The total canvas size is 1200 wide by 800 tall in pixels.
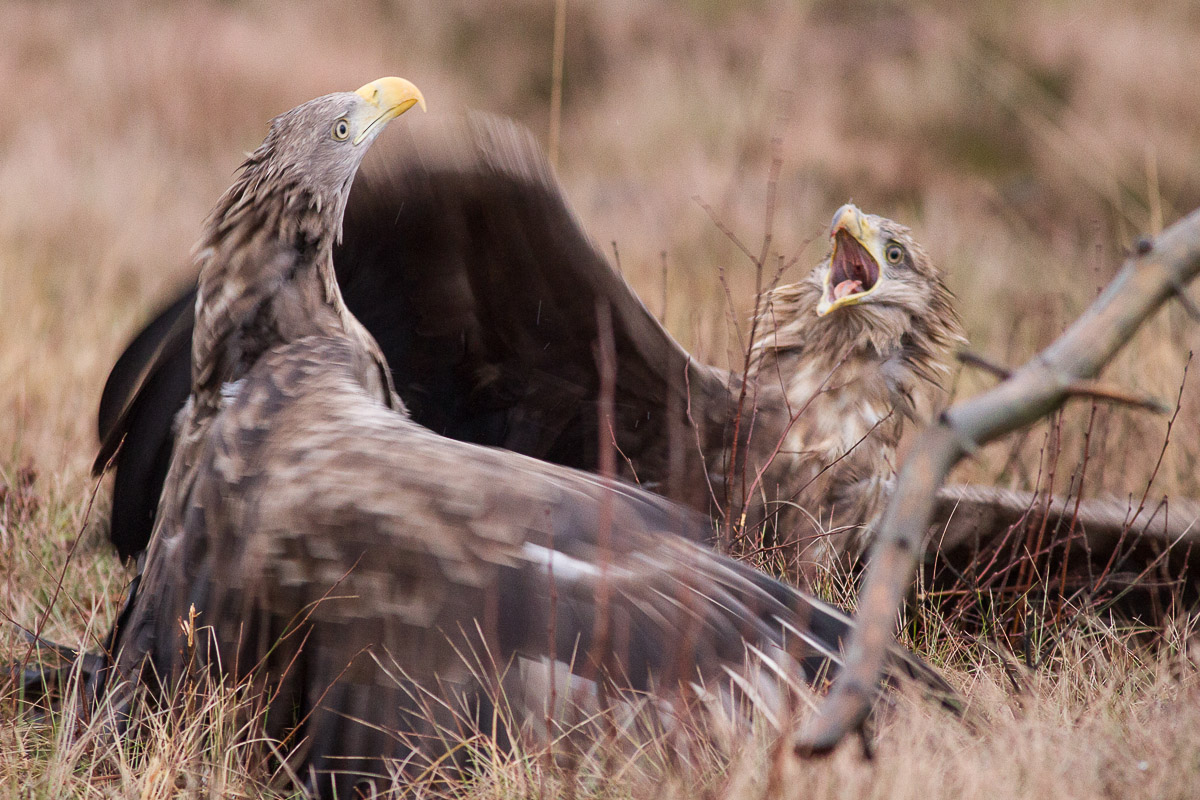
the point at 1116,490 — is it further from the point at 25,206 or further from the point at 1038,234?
the point at 25,206

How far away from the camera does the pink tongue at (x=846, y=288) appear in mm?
3492

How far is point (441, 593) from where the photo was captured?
197 cm

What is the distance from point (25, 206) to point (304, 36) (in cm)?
503

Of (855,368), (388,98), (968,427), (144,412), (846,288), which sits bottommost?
(144,412)

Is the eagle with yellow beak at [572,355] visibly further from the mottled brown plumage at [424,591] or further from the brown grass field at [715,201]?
the mottled brown plumage at [424,591]

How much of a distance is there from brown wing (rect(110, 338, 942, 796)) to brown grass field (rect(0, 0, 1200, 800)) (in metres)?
0.14

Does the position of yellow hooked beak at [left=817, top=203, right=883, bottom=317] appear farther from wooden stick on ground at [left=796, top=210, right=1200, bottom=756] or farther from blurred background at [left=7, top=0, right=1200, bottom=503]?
wooden stick on ground at [left=796, top=210, right=1200, bottom=756]

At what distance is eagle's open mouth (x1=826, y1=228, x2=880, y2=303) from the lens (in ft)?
11.5

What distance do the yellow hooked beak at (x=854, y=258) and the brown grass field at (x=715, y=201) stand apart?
44 centimetres

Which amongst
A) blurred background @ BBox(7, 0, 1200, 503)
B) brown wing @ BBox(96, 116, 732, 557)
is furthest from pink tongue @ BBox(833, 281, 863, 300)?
blurred background @ BBox(7, 0, 1200, 503)

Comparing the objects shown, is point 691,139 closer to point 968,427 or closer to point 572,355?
point 572,355

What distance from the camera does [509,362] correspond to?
3.42 m

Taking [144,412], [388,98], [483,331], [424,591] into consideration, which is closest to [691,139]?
[483,331]

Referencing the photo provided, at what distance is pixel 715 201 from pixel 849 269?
4.69m
